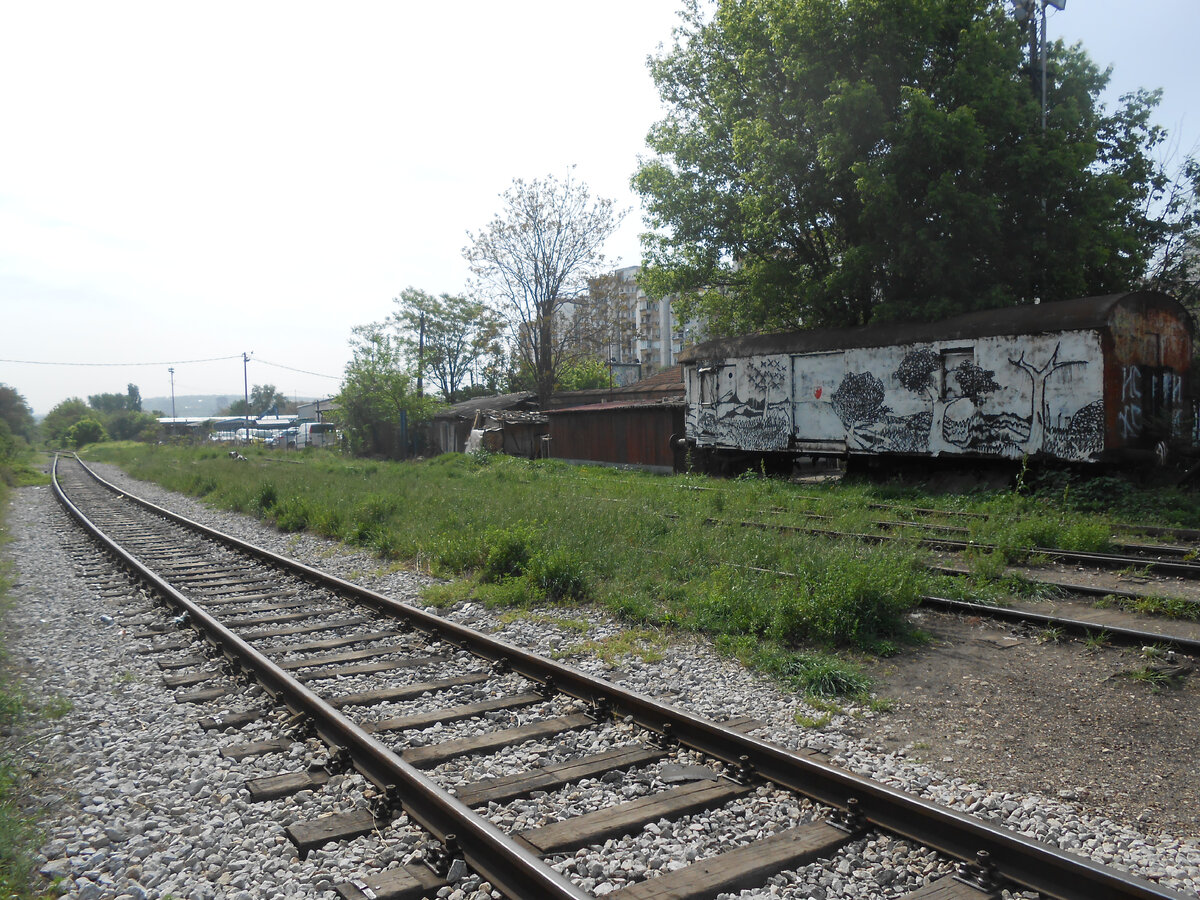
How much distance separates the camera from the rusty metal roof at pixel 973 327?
1391 cm

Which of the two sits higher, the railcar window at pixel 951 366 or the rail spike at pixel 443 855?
the railcar window at pixel 951 366

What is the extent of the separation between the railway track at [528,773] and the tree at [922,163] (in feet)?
51.1

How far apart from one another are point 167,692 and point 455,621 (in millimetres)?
2543

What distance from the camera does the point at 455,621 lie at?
25.1 ft

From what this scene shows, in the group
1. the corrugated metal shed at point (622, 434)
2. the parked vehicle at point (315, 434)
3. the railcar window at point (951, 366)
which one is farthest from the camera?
the parked vehicle at point (315, 434)

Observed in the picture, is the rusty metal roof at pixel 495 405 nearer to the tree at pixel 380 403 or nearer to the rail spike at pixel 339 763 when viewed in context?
the tree at pixel 380 403

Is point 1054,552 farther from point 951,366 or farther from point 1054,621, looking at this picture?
point 951,366

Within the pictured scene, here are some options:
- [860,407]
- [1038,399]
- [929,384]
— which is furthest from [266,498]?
[1038,399]

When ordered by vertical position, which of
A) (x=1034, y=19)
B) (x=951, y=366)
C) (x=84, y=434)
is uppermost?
(x=1034, y=19)

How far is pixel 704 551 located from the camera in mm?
9445

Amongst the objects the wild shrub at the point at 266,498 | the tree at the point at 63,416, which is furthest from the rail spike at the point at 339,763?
the tree at the point at 63,416

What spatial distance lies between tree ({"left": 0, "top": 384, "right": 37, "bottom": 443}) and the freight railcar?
87123 millimetres

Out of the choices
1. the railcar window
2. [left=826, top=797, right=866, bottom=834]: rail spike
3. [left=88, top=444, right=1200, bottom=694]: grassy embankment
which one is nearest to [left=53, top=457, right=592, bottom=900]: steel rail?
[left=826, top=797, right=866, bottom=834]: rail spike

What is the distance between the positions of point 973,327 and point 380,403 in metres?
32.5
